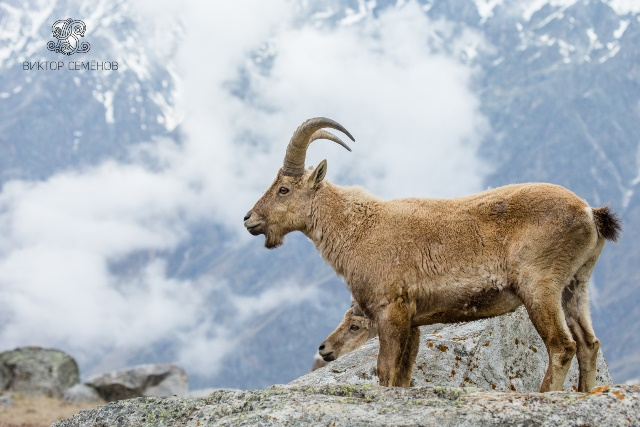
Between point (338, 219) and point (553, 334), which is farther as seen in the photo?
point (338, 219)

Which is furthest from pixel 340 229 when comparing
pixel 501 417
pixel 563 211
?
pixel 501 417

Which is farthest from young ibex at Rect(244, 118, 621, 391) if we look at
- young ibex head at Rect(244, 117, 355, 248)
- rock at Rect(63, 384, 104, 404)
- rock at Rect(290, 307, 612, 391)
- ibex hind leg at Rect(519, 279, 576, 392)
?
rock at Rect(63, 384, 104, 404)

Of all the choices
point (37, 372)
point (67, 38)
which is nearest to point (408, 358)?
point (37, 372)

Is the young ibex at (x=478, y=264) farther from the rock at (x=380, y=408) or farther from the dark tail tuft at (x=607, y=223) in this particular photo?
the rock at (x=380, y=408)

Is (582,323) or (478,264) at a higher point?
(478,264)

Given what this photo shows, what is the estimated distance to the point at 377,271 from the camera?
12.2 meters

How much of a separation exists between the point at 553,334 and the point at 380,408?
10.4 feet

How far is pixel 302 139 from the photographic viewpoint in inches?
545

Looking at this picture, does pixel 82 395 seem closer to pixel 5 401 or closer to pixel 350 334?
pixel 5 401

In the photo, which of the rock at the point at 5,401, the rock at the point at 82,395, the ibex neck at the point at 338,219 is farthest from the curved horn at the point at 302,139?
the rock at the point at 82,395

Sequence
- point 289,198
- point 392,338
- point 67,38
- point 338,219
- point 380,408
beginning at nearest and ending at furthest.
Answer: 1. point 380,408
2. point 392,338
3. point 338,219
4. point 289,198
5. point 67,38

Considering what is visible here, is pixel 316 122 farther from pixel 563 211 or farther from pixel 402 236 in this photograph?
pixel 563 211

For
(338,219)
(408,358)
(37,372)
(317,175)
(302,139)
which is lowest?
(408,358)

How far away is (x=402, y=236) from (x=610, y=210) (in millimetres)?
2829
